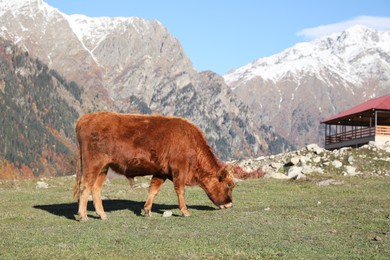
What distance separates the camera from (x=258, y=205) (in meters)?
19.6

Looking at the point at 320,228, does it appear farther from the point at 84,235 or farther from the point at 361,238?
the point at 84,235

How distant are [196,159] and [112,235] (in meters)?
4.98

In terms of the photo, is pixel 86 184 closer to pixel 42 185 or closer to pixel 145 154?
pixel 145 154

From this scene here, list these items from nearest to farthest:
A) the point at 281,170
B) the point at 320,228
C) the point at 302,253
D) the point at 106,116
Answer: the point at 302,253 < the point at 320,228 < the point at 106,116 < the point at 281,170

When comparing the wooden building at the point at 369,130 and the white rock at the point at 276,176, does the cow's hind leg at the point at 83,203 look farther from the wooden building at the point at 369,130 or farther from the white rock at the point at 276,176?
the wooden building at the point at 369,130

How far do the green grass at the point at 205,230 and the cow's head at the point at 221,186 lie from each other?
1.47 feet

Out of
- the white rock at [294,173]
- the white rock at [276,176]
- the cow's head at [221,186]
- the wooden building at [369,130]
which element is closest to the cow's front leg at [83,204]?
the cow's head at [221,186]

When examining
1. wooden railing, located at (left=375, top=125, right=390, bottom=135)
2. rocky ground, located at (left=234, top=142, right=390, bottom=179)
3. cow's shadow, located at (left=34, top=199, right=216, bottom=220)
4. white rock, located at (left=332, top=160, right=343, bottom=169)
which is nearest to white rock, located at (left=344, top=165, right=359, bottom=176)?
rocky ground, located at (left=234, top=142, right=390, bottom=179)

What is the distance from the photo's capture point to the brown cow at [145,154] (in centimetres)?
1583

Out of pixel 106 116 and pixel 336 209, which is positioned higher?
pixel 106 116

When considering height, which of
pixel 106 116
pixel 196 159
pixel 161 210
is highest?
pixel 106 116

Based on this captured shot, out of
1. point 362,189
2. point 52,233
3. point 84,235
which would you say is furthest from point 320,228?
point 362,189

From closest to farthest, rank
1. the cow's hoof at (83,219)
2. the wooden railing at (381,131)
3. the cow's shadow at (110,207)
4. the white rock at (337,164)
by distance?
1. the cow's hoof at (83,219)
2. the cow's shadow at (110,207)
3. the white rock at (337,164)
4. the wooden railing at (381,131)

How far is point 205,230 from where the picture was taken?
44.2 feet
